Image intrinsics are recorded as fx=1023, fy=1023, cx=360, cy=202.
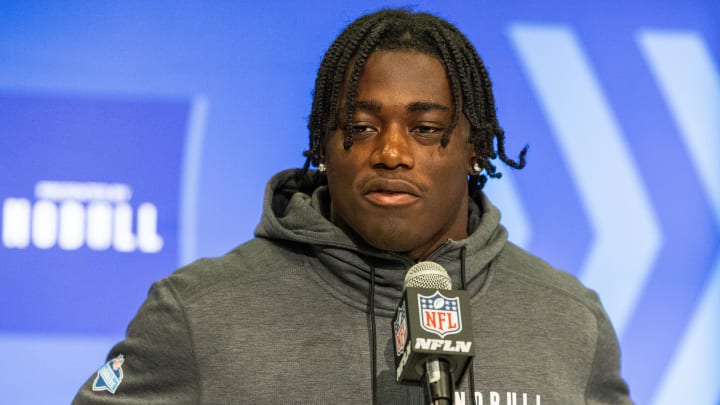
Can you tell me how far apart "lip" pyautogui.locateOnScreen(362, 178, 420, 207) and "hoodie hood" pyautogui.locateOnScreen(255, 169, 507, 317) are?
0.12 metres

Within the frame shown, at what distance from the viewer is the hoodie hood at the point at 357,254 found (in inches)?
77.4

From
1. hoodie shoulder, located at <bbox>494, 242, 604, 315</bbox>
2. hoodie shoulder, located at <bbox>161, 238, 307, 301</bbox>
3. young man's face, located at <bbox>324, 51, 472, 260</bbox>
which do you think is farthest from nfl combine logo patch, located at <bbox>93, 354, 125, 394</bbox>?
hoodie shoulder, located at <bbox>494, 242, 604, 315</bbox>

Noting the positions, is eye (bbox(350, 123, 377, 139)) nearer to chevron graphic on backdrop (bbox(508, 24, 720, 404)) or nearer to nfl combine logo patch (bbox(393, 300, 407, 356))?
nfl combine logo patch (bbox(393, 300, 407, 356))

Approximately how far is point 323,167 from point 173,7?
43.4 inches

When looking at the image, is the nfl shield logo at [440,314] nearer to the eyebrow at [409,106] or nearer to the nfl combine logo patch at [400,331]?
the nfl combine logo patch at [400,331]

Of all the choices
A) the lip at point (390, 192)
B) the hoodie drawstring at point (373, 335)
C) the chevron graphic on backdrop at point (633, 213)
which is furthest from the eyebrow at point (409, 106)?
the chevron graphic on backdrop at point (633, 213)

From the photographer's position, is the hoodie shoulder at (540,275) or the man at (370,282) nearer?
the man at (370,282)

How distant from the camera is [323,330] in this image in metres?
1.90

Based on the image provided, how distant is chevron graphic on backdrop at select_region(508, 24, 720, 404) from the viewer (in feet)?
9.96

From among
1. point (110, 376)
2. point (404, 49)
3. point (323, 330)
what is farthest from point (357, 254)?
point (110, 376)

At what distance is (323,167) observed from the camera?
2.14 m

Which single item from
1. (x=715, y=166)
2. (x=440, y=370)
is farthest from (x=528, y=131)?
(x=440, y=370)

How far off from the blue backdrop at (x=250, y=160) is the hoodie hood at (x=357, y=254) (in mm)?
823

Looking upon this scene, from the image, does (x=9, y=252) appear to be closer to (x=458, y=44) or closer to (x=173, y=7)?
(x=173, y=7)
